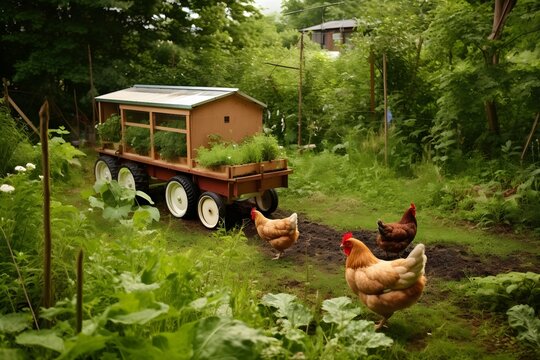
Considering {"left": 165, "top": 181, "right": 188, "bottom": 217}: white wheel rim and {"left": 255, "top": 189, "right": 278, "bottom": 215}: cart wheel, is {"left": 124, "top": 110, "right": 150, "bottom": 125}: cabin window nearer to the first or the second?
{"left": 165, "top": 181, "right": 188, "bottom": 217}: white wheel rim

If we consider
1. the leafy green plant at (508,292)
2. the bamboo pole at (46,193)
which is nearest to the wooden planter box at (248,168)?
the leafy green plant at (508,292)

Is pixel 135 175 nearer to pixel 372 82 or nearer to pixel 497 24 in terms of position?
pixel 372 82

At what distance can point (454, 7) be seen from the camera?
8938 mm

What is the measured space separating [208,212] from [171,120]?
4.93 feet

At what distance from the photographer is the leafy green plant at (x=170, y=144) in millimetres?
7277

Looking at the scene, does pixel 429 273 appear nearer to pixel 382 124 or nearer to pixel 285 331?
pixel 285 331

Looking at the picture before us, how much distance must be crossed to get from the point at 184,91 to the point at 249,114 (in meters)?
1.00

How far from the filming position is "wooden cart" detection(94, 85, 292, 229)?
6859 millimetres

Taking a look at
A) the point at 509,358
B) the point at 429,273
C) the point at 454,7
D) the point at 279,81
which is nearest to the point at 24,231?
the point at 509,358

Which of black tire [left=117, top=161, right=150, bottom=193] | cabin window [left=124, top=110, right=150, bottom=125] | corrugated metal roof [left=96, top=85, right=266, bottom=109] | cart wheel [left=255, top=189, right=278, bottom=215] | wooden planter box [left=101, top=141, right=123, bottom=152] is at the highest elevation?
corrugated metal roof [left=96, top=85, right=266, bottom=109]

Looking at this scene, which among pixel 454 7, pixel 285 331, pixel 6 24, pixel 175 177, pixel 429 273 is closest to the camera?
pixel 285 331

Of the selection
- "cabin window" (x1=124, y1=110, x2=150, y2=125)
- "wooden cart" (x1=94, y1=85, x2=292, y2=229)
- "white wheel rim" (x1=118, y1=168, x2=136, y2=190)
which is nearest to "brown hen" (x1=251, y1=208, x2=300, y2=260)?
"wooden cart" (x1=94, y1=85, x2=292, y2=229)

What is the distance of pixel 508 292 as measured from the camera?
4.36 meters

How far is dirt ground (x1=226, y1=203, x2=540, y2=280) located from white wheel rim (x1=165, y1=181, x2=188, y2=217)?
1.01 metres
